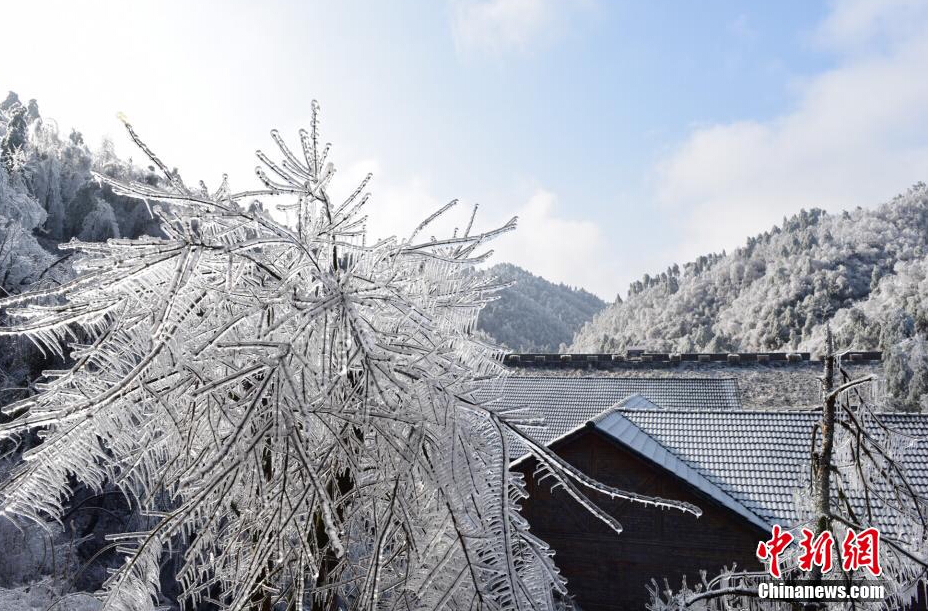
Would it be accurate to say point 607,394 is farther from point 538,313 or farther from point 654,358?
point 538,313

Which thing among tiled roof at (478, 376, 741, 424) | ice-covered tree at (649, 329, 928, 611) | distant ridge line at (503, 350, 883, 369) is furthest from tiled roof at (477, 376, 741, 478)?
ice-covered tree at (649, 329, 928, 611)

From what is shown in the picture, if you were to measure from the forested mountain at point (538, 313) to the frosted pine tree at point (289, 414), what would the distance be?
41.9 m

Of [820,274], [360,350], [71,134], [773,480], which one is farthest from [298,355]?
[820,274]

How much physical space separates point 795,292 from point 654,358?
3171 cm

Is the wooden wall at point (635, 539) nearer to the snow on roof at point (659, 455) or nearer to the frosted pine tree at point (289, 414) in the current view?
the snow on roof at point (659, 455)

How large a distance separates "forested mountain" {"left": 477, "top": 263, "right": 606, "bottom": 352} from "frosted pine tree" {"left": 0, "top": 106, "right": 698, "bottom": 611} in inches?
1649

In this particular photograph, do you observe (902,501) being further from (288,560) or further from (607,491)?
(288,560)

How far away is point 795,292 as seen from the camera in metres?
48.6

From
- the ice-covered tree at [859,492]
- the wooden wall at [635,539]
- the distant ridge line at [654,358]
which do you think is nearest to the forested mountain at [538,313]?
the distant ridge line at [654,358]

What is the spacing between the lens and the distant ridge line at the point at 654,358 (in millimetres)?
23062

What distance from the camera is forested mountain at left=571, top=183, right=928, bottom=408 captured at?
3669cm

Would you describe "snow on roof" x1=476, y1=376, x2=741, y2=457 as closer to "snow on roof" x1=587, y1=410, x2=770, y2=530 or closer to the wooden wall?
"snow on roof" x1=587, y1=410, x2=770, y2=530

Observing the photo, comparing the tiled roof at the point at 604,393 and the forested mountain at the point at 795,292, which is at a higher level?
the forested mountain at the point at 795,292

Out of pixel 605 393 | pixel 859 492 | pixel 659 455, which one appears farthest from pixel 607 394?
pixel 859 492
